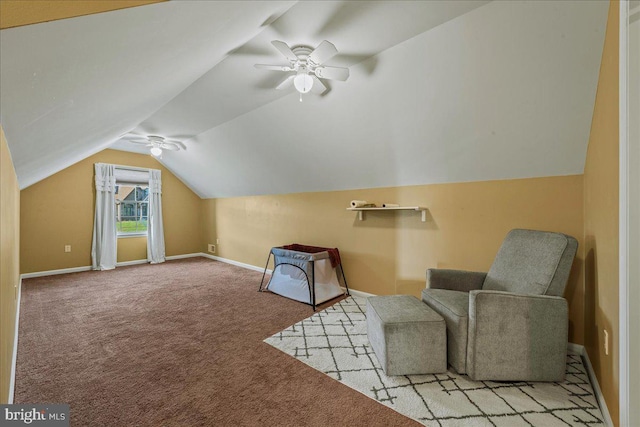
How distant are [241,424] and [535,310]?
1937mm

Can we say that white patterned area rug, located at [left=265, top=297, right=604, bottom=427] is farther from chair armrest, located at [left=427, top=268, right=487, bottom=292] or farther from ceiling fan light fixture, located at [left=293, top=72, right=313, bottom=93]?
ceiling fan light fixture, located at [left=293, top=72, right=313, bottom=93]

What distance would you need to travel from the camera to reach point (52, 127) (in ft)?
5.53

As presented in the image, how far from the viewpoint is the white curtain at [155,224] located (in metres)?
5.81

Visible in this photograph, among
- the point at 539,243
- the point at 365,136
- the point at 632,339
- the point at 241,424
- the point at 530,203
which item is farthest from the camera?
the point at 365,136

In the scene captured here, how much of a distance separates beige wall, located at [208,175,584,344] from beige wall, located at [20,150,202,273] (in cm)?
342

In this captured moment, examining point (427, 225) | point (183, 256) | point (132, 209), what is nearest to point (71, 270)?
point (132, 209)

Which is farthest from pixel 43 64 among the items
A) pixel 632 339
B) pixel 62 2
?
pixel 632 339

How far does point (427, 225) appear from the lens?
2996 mm

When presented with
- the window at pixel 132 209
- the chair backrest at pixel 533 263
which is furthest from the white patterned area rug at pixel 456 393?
the window at pixel 132 209

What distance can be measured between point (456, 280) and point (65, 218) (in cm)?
652

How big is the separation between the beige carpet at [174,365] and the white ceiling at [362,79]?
164cm

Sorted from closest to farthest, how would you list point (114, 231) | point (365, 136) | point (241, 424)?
point (241, 424) < point (365, 136) < point (114, 231)

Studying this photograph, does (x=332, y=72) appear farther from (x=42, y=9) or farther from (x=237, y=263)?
(x=237, y=263)

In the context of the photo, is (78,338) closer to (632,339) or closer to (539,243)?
(632,339)
